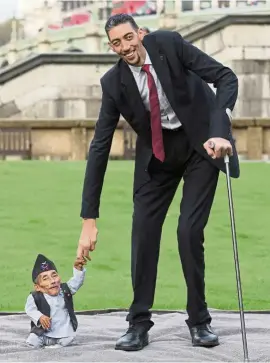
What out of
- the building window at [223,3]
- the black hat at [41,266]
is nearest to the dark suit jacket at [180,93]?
the black hat at [41,266]

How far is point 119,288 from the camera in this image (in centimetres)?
973

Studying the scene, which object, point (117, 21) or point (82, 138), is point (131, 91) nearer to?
point (117, 21)

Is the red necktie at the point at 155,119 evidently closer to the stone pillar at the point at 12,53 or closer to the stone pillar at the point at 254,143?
the stone pillar at the point at 254,143

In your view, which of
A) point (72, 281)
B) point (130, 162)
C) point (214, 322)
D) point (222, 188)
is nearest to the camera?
point (72, 281)

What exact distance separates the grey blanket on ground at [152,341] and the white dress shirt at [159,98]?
134 centimetres

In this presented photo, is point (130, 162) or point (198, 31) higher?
point (198, 31)

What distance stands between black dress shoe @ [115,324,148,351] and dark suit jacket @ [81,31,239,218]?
29.6 inches

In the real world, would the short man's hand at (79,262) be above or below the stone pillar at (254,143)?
above

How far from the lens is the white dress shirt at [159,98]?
262 inches

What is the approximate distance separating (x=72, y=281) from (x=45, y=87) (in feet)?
65.9

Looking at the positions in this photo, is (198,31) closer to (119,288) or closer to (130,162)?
(130,162)

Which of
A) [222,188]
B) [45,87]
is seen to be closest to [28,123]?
[45,87]

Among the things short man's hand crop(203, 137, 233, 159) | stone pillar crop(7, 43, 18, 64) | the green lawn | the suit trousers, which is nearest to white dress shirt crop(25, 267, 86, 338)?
the suit trousers

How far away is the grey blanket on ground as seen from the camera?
6484 mm
